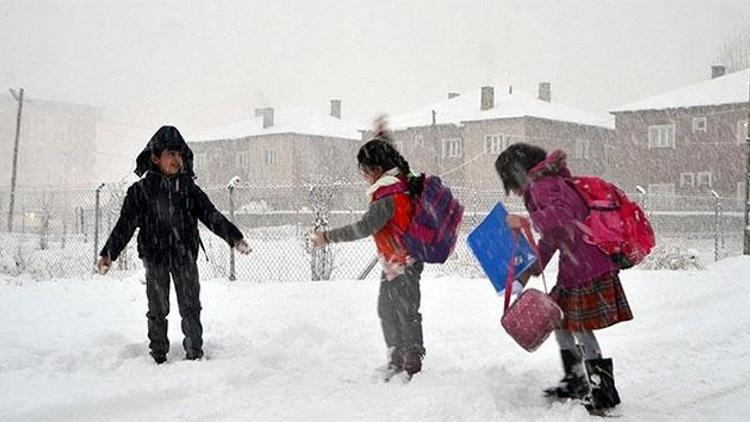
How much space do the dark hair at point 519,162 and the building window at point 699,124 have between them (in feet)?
131

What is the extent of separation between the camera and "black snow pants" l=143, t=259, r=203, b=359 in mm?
5289

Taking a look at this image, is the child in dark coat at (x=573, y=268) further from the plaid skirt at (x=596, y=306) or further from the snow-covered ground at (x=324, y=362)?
the snow-covered ground at (x=324, y=362)

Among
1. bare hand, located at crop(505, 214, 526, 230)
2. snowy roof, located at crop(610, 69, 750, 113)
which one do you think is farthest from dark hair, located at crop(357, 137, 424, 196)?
snowy roof, located at crop(610, 69, 750, 113)

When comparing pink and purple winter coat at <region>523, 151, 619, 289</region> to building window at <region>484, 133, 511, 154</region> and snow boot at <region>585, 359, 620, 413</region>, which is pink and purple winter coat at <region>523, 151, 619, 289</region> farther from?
building window at <region>484, 133, 511, 154</region>

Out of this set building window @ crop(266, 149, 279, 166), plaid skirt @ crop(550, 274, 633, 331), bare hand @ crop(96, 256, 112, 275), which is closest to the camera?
plaid skirt @ crop(550, 274, 633, 331)

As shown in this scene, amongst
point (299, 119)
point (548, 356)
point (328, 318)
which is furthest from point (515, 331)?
point (299, 119)

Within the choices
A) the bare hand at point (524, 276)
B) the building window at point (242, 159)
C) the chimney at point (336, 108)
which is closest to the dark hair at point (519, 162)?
the bare hand at point (524, 276)

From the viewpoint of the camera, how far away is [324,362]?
18.0 feet

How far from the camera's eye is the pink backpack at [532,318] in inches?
168

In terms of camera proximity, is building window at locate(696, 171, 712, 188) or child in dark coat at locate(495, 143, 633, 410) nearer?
child in dark coat at locate(495, 143, 633, 410)

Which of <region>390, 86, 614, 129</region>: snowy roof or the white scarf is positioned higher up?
<region>390, 86, 614, 129</region>: snowy roof

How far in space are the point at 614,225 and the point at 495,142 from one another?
1619 inches

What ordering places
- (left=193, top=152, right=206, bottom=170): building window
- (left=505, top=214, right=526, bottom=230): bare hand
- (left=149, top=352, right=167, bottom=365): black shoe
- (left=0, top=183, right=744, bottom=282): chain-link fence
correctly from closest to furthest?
(left=505, top=214, right=526, bottom=230): bare hand < (left=149, top=352, right=167, bottom=365): black shoe < (left=0, top=183, right=744, bottom=282): chain-link fence < (left=193, top=152, right=206, bottom=170): building window

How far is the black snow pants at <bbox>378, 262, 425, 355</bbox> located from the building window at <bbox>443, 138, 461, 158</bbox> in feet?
136
